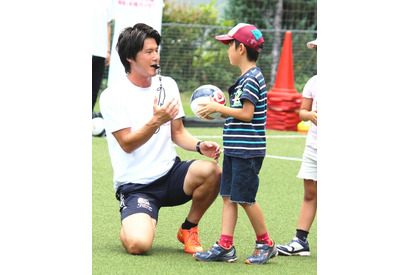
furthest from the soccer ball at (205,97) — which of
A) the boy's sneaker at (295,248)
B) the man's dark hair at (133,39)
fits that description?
the boy's sneaker at (295,248)

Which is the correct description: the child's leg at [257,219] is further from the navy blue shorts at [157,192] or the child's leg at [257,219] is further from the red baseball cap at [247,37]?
the red baseball cap at [247,37]

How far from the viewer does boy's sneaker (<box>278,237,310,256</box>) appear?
469 centimetres

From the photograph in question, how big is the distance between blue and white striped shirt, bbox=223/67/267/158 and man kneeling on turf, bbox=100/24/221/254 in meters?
0.37

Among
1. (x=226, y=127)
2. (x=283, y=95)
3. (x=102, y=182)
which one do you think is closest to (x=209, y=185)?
(x=226, y=127)

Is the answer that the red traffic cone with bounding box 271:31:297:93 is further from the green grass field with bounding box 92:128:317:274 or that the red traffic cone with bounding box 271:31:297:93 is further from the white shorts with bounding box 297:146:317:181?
the white shorts with bounding box 297:146:317:181

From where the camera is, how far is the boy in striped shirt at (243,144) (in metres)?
4.31

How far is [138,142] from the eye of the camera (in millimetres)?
4625

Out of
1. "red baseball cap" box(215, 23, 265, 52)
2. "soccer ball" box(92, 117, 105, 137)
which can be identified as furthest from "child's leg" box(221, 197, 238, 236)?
"soccer ball" box(92, 117, 105, 137)

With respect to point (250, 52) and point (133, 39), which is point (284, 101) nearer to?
point (133, 39)

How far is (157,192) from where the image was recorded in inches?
190

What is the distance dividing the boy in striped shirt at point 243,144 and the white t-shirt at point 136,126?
0.43 m
